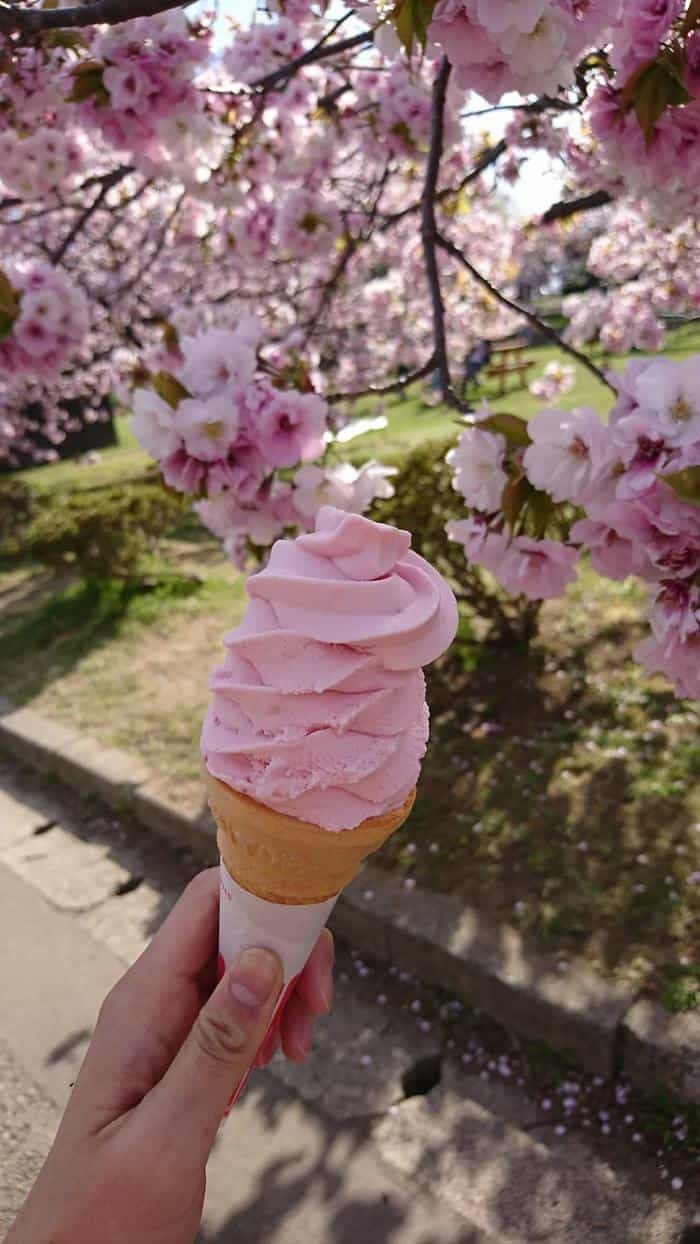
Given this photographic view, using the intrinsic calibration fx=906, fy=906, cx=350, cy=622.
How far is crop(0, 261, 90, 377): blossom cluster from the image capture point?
3320 mm

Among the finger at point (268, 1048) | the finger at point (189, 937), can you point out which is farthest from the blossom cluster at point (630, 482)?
the finger at point (268, 1048)

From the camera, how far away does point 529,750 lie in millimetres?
4199

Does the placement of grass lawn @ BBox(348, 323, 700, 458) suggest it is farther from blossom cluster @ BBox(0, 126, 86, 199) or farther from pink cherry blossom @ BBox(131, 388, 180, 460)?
pink cherry blossom @ BBox(131, 388, 180, 460)

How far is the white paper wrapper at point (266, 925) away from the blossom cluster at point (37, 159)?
3.30 metres

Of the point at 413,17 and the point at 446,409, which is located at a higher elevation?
the point at 413,17

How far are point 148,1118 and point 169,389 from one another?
1.83m

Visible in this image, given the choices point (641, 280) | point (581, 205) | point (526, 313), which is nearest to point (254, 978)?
point (526, 313)

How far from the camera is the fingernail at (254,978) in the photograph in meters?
1.60

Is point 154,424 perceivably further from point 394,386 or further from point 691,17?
point 691,17

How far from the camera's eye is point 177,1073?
1.54 metres

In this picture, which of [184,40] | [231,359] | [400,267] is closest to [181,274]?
[400,267]

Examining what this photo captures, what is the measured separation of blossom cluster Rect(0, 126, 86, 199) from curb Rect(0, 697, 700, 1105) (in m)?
2.89

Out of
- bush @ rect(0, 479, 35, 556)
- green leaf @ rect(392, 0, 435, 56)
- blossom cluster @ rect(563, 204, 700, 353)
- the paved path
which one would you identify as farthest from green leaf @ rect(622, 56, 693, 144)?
bush @ rect(0, 479, 35, 556)

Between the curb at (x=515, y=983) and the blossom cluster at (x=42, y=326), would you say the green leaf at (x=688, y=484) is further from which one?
the blossom cluster at (x=42, y=326)
